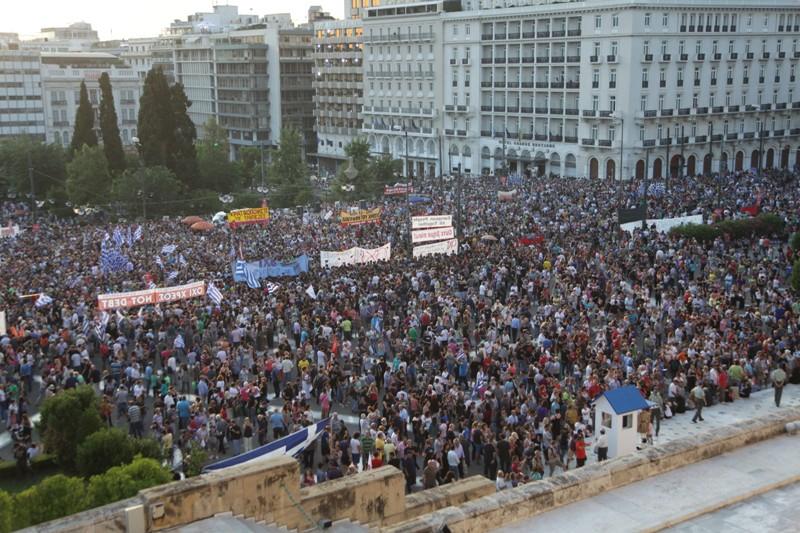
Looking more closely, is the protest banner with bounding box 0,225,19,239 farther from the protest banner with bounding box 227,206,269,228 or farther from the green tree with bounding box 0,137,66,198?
the green tree with bounding box 0,137,66,198

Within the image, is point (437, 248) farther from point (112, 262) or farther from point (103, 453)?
point (103, 453)

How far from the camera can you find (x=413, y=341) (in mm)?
25922

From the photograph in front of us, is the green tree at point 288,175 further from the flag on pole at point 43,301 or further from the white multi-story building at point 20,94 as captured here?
the white multi-story building at point 20,94

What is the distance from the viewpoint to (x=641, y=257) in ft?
114

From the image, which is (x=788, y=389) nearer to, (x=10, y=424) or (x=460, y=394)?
(x=460, y=394)

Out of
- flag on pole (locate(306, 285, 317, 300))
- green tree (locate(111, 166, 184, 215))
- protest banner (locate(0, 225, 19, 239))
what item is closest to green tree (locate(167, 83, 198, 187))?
green tree (locate(111, 166, 184, 215))

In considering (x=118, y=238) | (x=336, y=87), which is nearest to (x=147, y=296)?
(x=118, y=238)

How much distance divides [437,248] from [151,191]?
2922cm

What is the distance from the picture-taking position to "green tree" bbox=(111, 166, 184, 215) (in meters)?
56.0

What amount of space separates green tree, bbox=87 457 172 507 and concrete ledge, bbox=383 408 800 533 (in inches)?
203

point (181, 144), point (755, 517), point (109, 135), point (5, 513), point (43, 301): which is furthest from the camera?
point (109, 135)

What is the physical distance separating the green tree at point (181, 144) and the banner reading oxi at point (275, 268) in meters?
33.7

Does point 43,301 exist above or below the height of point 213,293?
below

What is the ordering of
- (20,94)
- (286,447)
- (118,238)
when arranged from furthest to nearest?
(20,94) < (118,238) < (286,447)
